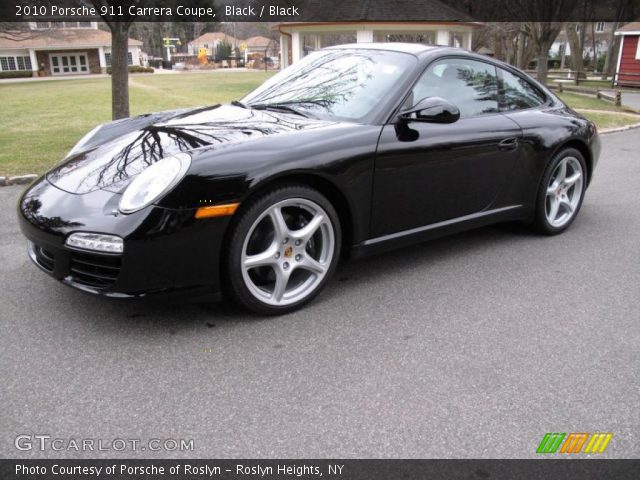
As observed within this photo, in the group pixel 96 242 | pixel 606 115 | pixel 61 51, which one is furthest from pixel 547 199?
pixel 61 51

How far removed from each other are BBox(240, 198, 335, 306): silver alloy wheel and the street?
0.52 feet

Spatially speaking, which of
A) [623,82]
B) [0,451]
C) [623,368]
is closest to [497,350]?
[623,368]

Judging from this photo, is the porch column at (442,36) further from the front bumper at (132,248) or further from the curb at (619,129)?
the front bumper at (132,248)

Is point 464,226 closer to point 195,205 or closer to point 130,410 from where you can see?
point 195,205

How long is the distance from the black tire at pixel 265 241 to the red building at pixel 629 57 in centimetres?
3119

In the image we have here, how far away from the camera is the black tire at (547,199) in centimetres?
456

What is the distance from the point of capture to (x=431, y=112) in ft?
11.4

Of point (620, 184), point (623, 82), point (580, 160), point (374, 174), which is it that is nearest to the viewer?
point (374, 174)

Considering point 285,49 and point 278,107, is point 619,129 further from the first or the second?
point 285,49

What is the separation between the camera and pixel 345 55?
4223 mm

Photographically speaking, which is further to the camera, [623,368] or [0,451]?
[623,368]

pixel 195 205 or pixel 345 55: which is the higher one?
pixel 345 55

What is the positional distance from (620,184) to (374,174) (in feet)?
15.1

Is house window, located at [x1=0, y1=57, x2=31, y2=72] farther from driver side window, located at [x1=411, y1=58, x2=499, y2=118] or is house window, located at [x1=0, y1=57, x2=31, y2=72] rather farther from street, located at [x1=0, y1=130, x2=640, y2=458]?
driver side window, located at [x1=411, y1=58, x2=499, y2=118]
